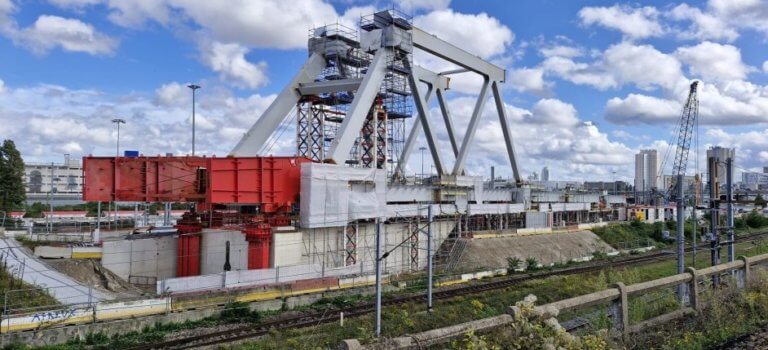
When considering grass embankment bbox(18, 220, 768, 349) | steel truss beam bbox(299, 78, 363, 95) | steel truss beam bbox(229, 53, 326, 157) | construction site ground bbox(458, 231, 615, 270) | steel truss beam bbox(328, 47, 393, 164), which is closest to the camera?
grass embankment bbox(18, 220, 768, 349)

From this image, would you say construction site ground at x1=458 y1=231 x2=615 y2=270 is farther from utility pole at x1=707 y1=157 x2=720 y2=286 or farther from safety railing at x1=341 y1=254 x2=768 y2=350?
safety railing at x1=341 y1=254 x2=768 y2=350

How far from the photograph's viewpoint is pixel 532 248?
43812 mm

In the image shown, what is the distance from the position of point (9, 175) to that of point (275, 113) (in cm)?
2667

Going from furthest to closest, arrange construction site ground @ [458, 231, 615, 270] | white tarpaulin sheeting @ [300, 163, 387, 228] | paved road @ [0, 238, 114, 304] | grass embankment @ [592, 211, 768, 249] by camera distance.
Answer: grass embankment @ [592, 211, 768, 249] → construction site ground @ [458, 231, 615, 270] → white tarpaulin sheeting @ [300, 163, 387, 228] → paved road @ [0, 238, 114, 304]

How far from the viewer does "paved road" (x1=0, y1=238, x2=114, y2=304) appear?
20.8 m

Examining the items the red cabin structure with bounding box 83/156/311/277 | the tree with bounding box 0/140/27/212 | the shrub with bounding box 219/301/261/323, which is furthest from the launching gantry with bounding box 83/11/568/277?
the tree with bounding box 0/140/27/212

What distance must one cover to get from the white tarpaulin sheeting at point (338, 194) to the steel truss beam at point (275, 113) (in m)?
8.37

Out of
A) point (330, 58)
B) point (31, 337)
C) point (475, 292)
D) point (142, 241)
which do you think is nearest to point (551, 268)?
point (475, 292)

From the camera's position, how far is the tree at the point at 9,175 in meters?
45.8

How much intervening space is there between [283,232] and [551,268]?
18735 mm

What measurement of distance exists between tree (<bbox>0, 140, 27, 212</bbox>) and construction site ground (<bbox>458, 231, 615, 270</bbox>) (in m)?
39.0

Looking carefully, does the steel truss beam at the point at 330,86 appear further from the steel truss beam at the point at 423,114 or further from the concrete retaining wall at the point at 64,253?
the concrete retaining wall at the point at 64,253

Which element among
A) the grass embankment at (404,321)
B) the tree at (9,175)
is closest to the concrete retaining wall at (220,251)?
the grass embankment at (404,321)

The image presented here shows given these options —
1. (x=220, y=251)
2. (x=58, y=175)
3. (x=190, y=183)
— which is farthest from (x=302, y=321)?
(x=58, y=175)
